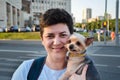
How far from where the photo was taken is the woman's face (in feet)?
7.75

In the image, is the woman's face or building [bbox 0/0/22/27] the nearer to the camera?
the woman's face

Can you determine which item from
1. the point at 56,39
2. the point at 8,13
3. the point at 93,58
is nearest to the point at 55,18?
the point at 56,39

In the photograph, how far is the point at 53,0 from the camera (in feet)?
522

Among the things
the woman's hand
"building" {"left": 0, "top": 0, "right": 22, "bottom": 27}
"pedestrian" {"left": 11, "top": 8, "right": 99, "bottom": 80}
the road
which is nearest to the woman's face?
"pedestrian" {"left": 11, "top": 8, "right": 99, "bottom": 80}

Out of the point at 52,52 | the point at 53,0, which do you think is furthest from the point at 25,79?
the point at 53,0

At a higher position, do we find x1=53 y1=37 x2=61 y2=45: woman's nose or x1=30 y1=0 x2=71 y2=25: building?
x1=30 y1=0 x2=71 y2=25: building

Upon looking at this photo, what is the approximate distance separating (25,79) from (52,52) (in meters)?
0.30

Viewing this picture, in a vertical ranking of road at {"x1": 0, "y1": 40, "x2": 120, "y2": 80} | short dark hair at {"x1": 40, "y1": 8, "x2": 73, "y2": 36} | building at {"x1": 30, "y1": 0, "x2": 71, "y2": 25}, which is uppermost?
building at {"x1": 30, "y1": 0, "x2": 71, "y2": 25}

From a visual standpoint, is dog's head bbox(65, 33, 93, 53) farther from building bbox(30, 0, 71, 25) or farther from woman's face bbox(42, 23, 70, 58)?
building bbox(30, 0, 71, 25)

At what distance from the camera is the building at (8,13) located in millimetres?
78250

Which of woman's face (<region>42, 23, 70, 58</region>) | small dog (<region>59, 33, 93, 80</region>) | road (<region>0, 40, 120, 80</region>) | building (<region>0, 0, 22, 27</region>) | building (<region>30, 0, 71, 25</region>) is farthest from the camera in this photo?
building (<region>30, 0, 71, 25</region>)

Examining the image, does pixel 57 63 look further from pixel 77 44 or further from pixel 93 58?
pixel 93 58

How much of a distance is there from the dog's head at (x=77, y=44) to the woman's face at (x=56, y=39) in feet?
0.30

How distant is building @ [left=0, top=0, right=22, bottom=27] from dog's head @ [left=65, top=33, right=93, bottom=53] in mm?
75582
